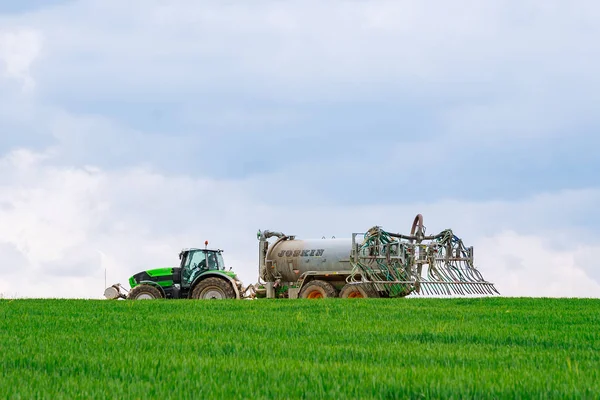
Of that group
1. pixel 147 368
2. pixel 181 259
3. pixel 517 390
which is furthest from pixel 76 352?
pixel 181 259

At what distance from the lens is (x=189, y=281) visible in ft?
97.0

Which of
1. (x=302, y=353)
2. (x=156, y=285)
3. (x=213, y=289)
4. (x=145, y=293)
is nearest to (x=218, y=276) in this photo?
(x=213, y=289)

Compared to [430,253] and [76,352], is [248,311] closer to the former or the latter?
[76,352]

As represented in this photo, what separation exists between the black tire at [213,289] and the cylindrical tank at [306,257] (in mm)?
2227

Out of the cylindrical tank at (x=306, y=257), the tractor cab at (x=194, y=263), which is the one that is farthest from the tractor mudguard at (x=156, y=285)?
the cylindrical tank at (x=306, y=257)

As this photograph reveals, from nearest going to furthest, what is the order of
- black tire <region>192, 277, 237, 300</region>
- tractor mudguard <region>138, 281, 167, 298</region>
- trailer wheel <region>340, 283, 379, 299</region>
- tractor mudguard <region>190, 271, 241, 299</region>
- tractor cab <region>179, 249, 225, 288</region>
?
1. trailer wheel <region>340, 283, 379, 299</region>
2. tractor mudguard <region>190, 271, 241, 299</region>
3. black tire <region>192, 277, 237, 300</region>
4. tractor cab <region>179, 249, 225, 288</region>
5. tractor mudguard <region>138, 281, 167, 298</region>

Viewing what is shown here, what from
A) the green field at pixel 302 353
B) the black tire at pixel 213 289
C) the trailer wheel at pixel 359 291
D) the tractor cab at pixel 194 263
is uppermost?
the tractor cab at pixel 194 263

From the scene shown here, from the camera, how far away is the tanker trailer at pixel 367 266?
27.5 metres

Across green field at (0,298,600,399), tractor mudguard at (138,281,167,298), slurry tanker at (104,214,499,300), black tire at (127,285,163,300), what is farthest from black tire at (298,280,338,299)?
green field at (0,298,600,399)

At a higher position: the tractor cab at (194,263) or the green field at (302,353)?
the tractor cab at (194,263)

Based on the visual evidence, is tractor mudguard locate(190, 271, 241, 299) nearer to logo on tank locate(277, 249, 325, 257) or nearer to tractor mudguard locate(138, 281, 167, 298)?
tractor mudguard locate(138, 281, 167, 298)

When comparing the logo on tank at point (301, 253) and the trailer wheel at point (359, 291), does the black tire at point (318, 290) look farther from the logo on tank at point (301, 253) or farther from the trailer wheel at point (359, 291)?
the logo on tank at point (301, 253)

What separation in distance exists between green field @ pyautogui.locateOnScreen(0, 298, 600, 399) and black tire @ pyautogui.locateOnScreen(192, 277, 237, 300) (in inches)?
339

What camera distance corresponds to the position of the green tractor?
Answer: 28.7 metres
